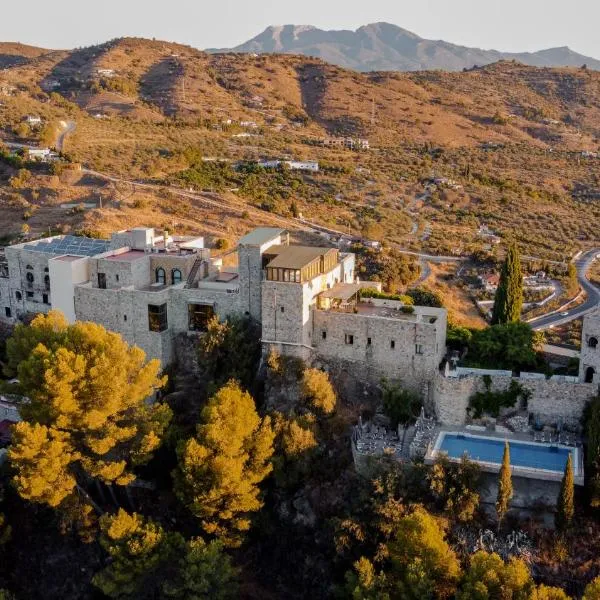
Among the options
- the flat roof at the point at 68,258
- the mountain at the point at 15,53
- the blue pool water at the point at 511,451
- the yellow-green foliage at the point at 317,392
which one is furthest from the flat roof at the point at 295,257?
the mountain at the point at 15,53

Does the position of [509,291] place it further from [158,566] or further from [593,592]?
[158,566]

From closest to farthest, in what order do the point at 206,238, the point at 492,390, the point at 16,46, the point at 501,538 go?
the point at 501,538 → the point at 492,390 → the point at 206,238 → the point at 16,46

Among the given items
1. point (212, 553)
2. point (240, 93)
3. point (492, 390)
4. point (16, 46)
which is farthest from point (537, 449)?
point (16, 46)

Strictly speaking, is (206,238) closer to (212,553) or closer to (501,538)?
(212,553)

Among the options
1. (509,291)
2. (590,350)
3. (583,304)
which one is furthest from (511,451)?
(583,304)

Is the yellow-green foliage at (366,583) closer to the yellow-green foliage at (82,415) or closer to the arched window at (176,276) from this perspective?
the yellow-green foliage at (82,415)

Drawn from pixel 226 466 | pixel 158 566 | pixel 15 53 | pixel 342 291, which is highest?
pixel 15 53

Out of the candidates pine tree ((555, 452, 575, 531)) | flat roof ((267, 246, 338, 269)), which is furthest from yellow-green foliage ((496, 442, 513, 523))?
flat roof ((267, 246, 338, 269))
